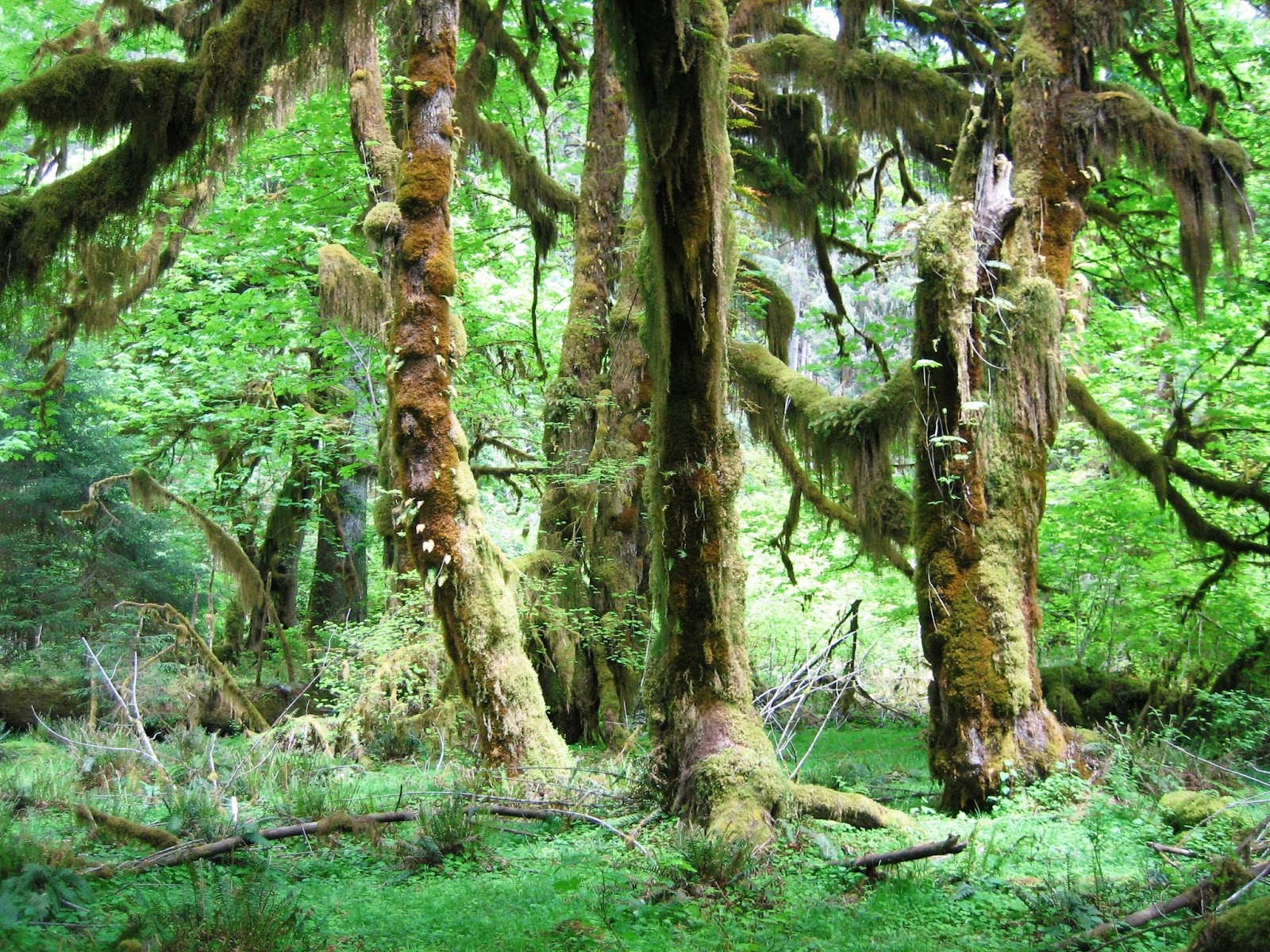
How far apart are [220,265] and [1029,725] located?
11147 mm

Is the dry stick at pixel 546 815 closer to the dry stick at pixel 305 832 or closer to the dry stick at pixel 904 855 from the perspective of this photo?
the dry stick at pixel 305 832

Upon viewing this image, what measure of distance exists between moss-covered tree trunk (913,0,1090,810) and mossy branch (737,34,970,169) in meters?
2.28

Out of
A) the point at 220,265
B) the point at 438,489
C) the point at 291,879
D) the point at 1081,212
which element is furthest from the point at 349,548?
the point at 1081,212

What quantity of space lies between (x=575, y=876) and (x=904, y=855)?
1.66 meters

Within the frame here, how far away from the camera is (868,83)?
31.9 ft

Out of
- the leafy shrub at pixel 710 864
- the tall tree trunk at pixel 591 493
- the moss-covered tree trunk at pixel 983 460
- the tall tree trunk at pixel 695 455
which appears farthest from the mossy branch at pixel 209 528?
the leafy shrub at pixel 710 864

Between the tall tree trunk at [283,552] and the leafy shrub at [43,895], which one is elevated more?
the tall tree trunk at [283,552]

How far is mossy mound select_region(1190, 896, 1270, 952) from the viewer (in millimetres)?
2930

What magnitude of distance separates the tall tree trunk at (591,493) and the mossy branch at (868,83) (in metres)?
1.82

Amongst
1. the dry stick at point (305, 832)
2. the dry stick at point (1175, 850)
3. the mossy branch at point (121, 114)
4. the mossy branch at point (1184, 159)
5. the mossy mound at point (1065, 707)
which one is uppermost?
the mossy branch at point (1184, 159)

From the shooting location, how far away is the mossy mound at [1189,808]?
5613mm

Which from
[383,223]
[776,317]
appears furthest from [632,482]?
[383,223]

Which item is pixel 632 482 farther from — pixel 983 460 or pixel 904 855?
pixel 904 855

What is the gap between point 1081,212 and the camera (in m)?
7.87
